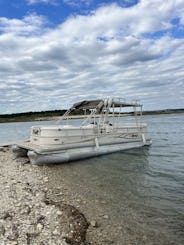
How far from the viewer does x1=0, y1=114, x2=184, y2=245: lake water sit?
7.36m

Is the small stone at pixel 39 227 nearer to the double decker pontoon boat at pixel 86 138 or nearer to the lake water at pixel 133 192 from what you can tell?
the lake water at pixel 133 192

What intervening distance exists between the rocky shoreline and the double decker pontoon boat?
165 inches

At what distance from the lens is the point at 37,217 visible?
7.54 metres

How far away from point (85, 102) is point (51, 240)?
14.7m

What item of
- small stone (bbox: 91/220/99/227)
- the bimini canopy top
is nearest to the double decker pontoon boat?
the bimini canopy top

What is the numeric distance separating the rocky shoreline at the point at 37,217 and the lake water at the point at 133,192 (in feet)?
2.53

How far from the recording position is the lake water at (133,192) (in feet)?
24.1

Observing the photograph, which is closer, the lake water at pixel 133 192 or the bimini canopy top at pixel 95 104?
the lake water at pixel 133 192

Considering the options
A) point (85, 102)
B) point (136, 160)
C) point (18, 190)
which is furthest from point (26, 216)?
point (85, 102)

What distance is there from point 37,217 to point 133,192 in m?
4.57

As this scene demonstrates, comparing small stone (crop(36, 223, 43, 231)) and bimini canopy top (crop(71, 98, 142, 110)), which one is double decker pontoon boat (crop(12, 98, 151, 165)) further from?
small stone (crop(36, 223, 43, 231))

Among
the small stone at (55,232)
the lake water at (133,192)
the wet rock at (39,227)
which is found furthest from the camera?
the lake water at (133,192)

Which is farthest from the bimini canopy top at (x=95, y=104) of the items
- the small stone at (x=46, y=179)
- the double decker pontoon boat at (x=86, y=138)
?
the small stone at (x=46, y=179)

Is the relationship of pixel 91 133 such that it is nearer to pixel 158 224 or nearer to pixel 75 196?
pixel 75 196
